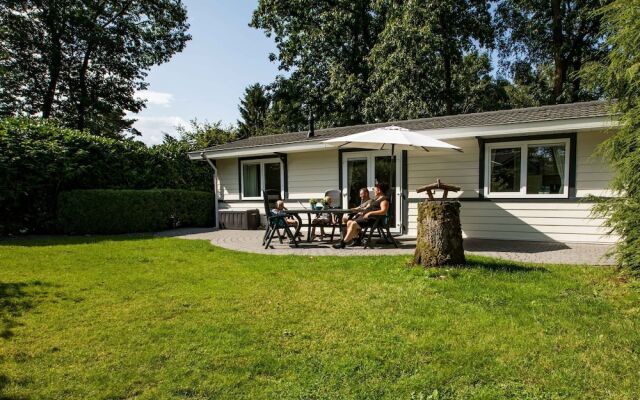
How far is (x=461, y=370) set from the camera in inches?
100

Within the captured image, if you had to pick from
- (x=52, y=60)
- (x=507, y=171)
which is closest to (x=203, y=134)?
(x=52, y=60)

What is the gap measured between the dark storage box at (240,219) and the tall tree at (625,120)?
845 centimetres

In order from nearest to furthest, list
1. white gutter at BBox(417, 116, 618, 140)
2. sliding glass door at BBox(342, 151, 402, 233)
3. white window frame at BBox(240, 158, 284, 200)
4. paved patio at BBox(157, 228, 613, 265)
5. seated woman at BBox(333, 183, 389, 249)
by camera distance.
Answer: paved patio at BBox(157, 228, 613, 265)
white gutter at BBox(417, 116, 618, 140)
seated woman at BBox(333, 183, 389, 249)
sliding glass door at BBox(342, 151, 402, 233)
white window frame at BBox(240, 158, 284, 200)

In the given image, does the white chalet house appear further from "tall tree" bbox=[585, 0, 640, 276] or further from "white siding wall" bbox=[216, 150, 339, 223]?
"tall tree" bbox=[585, 0, 640, 276]

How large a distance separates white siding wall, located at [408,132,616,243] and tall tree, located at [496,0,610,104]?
1026 cm

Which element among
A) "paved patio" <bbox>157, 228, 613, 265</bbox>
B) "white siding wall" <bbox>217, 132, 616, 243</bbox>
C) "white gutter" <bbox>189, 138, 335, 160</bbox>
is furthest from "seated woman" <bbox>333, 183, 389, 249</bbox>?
"white gutter" <bbox>189, 138, 335, 160</bbox>

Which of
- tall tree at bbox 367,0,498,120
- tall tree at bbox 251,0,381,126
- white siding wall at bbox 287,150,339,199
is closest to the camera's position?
white siding wall at bbox 287,150,339,199

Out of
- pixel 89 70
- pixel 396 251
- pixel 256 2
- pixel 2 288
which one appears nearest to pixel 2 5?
pixel 89 70

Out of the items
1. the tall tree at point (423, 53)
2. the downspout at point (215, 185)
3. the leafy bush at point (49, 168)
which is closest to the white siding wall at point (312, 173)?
the downspout at point (215, 185)

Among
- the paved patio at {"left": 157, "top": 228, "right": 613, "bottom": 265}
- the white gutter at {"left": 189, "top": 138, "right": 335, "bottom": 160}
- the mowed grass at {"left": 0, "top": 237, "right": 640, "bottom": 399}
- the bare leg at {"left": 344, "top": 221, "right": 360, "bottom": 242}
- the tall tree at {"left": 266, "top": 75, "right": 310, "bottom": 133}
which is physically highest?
the tall tree at {"left": 266, "top": 75, "right": 310, "bottom": 133}

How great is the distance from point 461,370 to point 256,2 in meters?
22.6

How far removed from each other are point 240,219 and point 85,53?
18317 mm

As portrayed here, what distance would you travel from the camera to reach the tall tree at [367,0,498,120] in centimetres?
1487

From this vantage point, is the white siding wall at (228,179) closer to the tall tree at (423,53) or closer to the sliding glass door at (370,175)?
the sliding glass door at (370,175)
